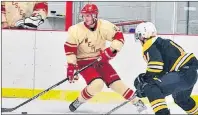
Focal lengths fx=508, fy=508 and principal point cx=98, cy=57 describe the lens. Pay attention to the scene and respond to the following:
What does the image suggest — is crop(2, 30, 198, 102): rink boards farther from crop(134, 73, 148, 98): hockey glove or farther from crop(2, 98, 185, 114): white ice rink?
crop(134, 73, 148, 98): hockey glove

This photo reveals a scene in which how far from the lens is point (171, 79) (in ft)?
9.57

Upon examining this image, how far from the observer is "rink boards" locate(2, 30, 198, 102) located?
412 cm

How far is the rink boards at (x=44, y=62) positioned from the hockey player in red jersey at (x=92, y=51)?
0.49 metres

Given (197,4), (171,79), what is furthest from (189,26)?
(171,79)

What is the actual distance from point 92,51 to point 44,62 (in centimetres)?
69

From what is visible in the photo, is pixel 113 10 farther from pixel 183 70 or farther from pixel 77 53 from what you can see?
pixel 183 70

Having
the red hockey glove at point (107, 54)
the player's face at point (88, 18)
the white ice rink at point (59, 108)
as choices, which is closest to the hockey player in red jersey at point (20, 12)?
the white ice rink at point (59, 108)

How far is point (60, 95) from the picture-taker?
163 inches

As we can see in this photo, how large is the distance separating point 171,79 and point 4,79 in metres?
1.73

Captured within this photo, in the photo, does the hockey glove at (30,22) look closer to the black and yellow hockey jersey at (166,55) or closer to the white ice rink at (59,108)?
the white ice rink at (59,108)

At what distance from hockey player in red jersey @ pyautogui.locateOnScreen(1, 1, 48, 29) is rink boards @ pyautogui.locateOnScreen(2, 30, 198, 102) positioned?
99mm

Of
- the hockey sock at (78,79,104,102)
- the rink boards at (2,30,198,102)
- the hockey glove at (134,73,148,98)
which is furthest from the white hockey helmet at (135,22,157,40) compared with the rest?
the rink boards at (2,30,198,102)

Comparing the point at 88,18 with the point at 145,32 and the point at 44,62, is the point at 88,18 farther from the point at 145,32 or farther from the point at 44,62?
the point at 44,62

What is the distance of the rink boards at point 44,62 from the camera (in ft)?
13.5
